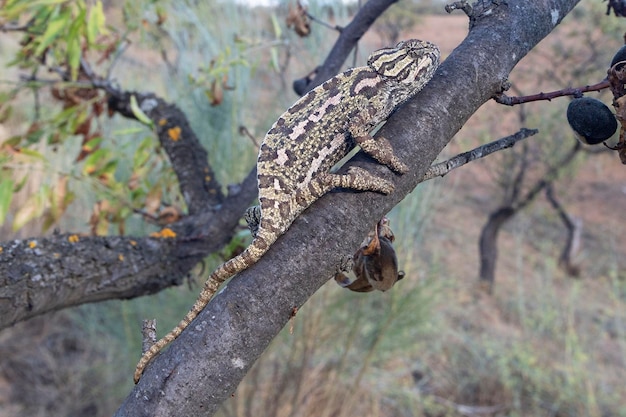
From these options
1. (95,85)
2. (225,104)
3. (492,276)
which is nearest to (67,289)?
(95,85)

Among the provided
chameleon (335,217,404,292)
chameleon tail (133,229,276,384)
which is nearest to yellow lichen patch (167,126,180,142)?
chameleon tail (133,229,276,384)

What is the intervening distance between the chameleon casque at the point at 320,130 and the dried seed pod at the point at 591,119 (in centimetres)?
45

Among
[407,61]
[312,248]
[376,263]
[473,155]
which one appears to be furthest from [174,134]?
[312,248]

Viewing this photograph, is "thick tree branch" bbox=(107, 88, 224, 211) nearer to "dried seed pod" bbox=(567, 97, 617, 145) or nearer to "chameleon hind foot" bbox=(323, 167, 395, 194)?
"chameleon hind foot" bbox=(323, 167, 395, 194)

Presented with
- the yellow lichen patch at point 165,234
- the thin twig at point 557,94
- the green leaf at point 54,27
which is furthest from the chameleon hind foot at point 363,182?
the green leaf at point 54,27

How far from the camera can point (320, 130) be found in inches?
73.0

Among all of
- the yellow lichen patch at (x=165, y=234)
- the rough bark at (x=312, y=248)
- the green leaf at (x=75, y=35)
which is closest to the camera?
the rough bark at (x=312, y=248)

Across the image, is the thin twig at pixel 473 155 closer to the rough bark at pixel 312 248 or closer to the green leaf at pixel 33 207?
the rough bark at pixel 312 248

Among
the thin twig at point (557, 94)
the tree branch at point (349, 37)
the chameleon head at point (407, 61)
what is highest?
the tree branch at point (349, 37)

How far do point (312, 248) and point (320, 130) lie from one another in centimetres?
95

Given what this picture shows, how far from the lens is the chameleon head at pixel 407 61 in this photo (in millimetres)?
1896

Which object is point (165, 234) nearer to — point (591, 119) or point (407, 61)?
point (407, 61)

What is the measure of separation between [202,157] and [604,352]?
635 centimetres

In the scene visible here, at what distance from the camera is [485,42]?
1.23m
